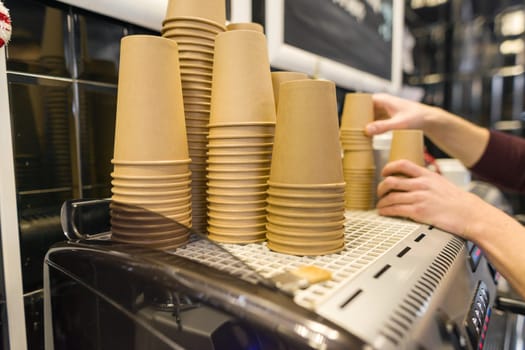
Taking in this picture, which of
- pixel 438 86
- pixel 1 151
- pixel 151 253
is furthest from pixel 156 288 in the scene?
pixel 438 86

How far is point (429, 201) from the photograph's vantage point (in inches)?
25.9

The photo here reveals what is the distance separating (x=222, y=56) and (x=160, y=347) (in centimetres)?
37

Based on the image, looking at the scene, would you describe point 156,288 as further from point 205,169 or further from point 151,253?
point 205,169

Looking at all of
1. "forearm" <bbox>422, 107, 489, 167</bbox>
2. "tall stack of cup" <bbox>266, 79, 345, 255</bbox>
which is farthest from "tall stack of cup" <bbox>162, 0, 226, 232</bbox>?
"forearm" <bbox>422, 107, 489, 167</bbox>

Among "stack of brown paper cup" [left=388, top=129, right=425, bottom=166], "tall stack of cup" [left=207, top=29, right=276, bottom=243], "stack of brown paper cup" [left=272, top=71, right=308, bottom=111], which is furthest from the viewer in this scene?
"stack of brown paper cup" [left=388, top=129, right=425, bottom=166]

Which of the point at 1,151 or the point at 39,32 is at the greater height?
the point at 39,32

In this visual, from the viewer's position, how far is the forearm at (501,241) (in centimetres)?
57

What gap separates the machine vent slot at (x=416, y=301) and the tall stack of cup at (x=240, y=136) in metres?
0.22

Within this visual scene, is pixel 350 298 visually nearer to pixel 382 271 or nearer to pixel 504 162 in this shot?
pixel 382 271

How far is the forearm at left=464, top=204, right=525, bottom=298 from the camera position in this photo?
1.88 feet

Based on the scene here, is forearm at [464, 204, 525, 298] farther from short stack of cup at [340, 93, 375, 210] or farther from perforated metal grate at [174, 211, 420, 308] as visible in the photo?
short stack of cup at [340, 93, 375, 210]

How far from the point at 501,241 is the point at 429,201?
12 cm

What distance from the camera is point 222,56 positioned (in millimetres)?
508

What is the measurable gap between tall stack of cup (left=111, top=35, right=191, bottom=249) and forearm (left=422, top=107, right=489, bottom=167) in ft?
2.56
